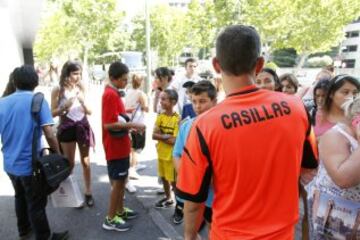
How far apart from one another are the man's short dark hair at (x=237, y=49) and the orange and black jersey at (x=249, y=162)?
0.10 meters

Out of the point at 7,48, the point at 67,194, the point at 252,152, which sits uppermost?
the point at 7,48

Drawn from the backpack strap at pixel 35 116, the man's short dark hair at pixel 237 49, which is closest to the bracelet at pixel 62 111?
the backpack strap at pixel 35 116

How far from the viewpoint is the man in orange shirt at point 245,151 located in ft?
4.26

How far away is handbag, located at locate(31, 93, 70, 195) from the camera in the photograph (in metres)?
2.96

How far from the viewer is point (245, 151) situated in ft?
4.27

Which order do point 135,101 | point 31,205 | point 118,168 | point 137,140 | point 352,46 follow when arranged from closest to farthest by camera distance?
point 31,205, point 118,168, point 137,140, point 135,101, point 352,46

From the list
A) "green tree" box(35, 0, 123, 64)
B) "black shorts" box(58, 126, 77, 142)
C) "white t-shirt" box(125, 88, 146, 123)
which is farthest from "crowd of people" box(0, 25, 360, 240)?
"green tree" box(35, 0, 123, 64)

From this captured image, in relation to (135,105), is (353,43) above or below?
above

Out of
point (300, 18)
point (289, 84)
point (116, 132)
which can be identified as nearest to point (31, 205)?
point (116, 132)

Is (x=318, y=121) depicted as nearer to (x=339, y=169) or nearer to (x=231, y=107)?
(x=339, y=169)

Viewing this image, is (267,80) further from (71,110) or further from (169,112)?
(71,110)

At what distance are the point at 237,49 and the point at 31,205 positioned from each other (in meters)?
2.70

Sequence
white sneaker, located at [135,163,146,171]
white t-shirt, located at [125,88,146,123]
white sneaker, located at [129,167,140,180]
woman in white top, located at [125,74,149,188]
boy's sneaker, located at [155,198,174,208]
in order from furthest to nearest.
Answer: white sneaker, located at [135,163,146,171] < white sneaker, located at [129,167,140,180] < white t-shirt, located at [125,88,146,123] < woman in white top, located at [125,74,149,188] < boy's sneaker, located at [155,198,174,208]

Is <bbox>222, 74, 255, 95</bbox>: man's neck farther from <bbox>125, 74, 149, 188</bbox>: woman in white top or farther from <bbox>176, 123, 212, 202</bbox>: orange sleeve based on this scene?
<bbox>125, 74, 149, 188</bbox>: woman in white top
